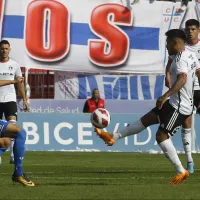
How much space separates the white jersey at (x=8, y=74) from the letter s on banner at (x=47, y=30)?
33.1ft

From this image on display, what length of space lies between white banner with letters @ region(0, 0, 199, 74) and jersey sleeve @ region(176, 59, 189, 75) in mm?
15061

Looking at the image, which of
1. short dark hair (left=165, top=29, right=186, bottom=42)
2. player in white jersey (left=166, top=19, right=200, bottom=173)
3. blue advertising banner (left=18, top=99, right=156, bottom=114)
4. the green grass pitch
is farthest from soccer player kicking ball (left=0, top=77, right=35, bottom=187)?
blue advertising banner (left=18, top=99, right=156, bottom=114)

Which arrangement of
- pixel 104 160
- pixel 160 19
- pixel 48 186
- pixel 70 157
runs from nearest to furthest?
1. pixel 48 186
2. pixel 104 160
3. pixel 70 157
4. pixel 160 19

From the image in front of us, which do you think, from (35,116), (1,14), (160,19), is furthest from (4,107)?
(160,19)

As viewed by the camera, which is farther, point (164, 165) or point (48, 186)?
point (164, 165)

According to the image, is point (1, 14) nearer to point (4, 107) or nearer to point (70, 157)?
point (70, 157)

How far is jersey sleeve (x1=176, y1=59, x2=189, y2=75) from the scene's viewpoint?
38.7 ft

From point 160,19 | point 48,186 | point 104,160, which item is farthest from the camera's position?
point 160,19

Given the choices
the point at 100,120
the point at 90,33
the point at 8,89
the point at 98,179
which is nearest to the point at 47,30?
the point at 90,33

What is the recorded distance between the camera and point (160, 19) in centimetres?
2814

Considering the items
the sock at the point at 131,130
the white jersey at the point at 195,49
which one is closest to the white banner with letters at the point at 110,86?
the white jersey at the point at 195,49

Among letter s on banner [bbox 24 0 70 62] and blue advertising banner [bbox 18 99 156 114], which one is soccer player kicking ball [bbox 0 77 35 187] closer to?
blue advertising banner [bbox 18 99 156 114]

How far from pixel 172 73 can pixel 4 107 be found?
5488mm

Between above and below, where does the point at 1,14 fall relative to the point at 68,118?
above
